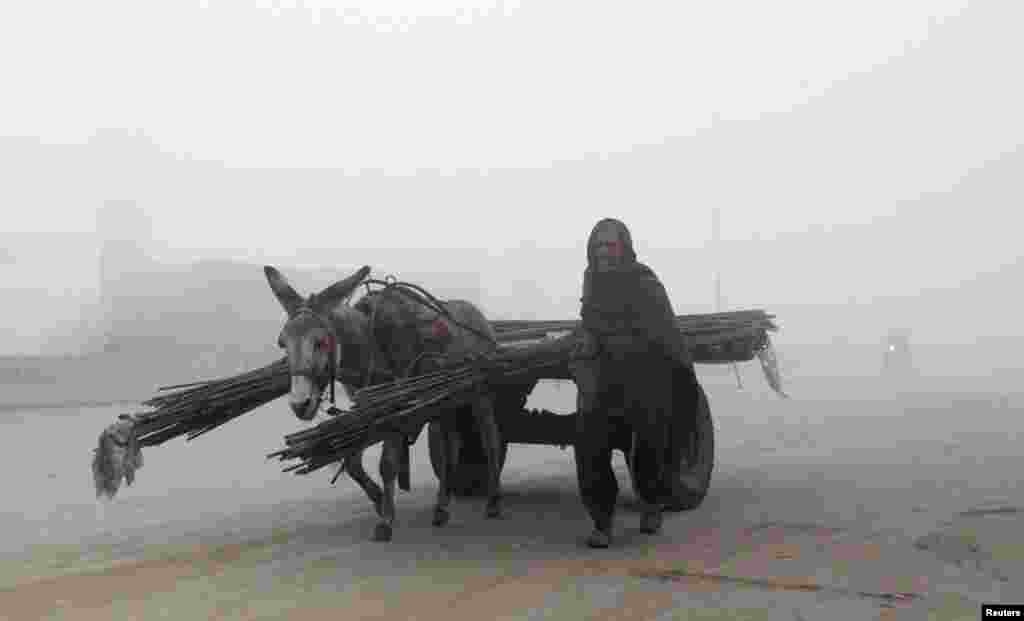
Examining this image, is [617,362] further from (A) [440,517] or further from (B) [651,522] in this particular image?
(A) [440,517]

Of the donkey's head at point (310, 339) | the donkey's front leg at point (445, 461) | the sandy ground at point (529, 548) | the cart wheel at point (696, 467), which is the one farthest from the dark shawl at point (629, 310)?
the donkey's front leg at point (445, 461)

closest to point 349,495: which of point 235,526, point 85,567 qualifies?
point 235,526

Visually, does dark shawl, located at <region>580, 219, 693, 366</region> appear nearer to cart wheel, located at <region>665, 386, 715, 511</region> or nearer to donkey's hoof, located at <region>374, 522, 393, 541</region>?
cart wheel, located at <region>665, 386, 715, 511</region>

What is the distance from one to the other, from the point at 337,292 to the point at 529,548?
2284mm

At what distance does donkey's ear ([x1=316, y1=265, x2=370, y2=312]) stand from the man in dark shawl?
64.5 inches

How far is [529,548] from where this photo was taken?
693 cm

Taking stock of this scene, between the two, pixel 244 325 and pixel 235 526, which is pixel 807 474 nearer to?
pixel 235 526

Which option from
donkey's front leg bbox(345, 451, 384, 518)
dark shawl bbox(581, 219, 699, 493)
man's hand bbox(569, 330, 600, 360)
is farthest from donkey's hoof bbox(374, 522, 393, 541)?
dark shawl bbox(581, 219, 699, 493)

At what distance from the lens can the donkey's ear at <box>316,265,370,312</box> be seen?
22.5 feet

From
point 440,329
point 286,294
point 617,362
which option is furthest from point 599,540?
A: point 286,294

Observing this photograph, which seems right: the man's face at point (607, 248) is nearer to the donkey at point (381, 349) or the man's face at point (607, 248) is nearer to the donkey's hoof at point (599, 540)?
the donkey at point (381, 349)

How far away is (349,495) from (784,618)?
6055mm

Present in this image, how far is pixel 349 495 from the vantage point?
10039 mm

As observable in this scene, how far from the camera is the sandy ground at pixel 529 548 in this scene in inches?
207
